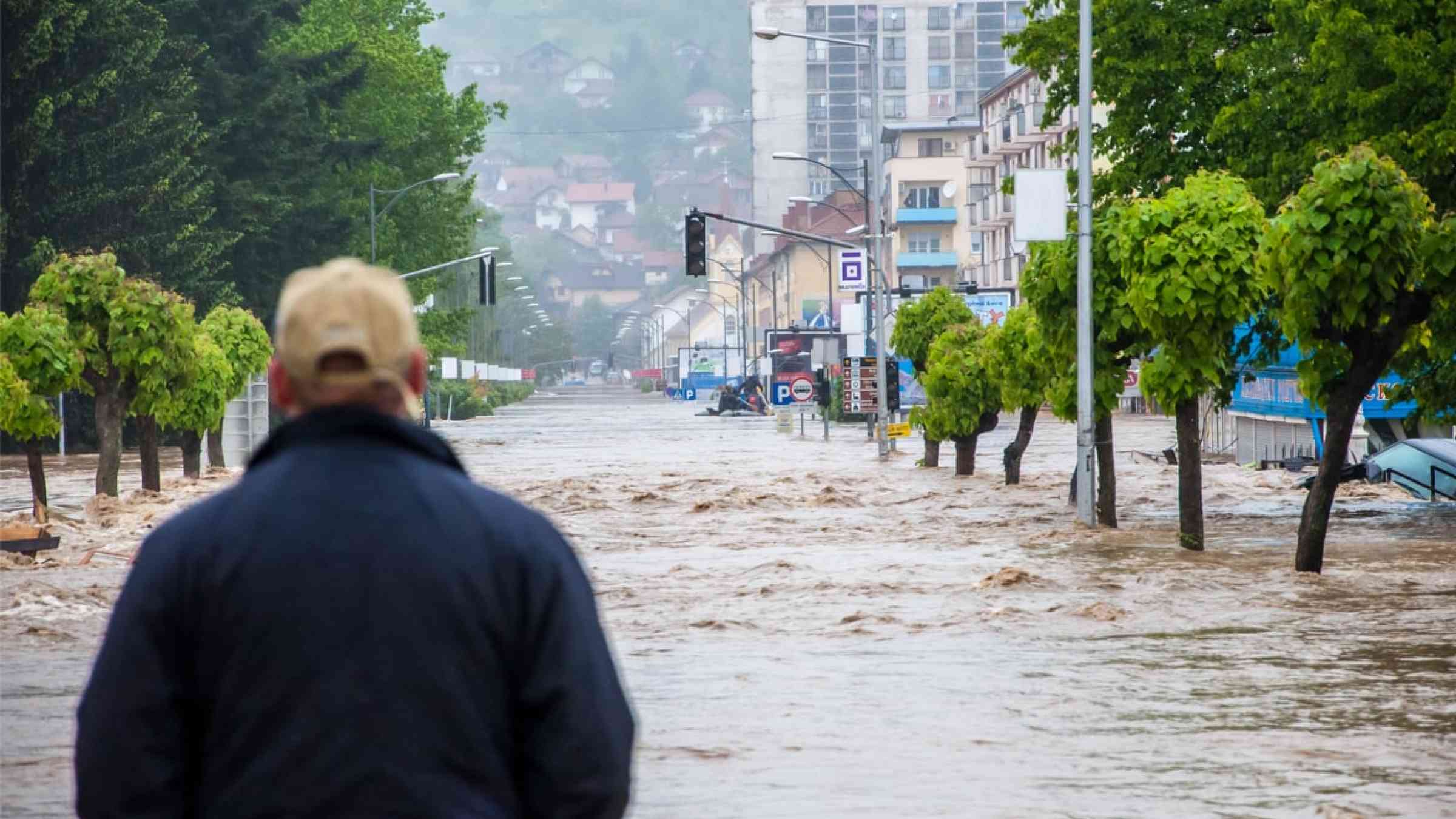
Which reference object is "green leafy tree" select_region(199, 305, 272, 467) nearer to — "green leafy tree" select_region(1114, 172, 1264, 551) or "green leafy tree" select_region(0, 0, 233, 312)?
"green leafy tree" select_region(0, 0, 233, 312)

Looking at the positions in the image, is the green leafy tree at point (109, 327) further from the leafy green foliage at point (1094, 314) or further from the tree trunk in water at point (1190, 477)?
the tree trunk in water at point (1190, 477)

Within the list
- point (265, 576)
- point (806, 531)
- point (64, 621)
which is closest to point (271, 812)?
point (265, 576)

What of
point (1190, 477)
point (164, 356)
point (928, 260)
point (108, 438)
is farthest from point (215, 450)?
point (928, 260)

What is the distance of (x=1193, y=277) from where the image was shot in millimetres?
22453

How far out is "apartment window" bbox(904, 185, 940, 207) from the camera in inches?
5679

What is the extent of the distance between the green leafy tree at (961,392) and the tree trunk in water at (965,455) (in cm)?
1

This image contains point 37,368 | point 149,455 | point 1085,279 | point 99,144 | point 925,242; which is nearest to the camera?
point 1085,279

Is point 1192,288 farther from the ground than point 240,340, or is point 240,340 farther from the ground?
point 1192,288

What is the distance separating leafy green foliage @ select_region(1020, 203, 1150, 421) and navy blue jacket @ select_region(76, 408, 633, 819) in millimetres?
21665

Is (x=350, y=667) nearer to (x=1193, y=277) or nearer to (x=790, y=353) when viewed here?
(x=1193, y=277)

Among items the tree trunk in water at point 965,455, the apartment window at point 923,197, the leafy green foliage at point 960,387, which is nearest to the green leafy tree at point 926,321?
the tree trunk in water at point 965,455

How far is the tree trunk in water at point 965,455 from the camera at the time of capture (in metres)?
41.3

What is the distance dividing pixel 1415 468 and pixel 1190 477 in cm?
1220

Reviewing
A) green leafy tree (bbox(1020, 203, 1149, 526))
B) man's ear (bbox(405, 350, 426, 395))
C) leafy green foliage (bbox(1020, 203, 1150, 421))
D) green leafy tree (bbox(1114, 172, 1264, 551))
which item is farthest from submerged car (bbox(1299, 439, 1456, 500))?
man's ear (bbox(405, 350, 426, 395))
